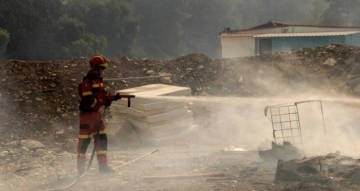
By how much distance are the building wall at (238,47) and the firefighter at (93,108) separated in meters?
23.9

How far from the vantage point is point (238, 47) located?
107 ft

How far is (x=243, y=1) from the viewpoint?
7075 centimetres

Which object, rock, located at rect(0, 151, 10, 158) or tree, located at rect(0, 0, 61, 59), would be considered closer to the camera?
rock, located at rect(0, 151, 10, 158)

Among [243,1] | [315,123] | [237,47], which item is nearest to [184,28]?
[243,1]

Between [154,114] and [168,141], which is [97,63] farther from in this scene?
[168,141]

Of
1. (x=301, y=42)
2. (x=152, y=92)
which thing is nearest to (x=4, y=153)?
(x=152, y=92)

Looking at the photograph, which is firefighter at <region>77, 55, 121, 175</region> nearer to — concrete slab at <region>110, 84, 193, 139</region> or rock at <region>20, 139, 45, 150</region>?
concrete slab at <region>110, 84, 193, 139</region>

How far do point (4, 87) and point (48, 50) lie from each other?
27.2 metres

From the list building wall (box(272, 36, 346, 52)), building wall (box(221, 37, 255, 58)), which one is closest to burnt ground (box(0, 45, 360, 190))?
building wall (box(272, 36, 346, 52))

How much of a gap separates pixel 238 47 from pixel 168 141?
73.3 feet

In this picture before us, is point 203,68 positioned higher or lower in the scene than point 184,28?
lower

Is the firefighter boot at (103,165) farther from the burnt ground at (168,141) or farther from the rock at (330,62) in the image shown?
the rock at (330,62)

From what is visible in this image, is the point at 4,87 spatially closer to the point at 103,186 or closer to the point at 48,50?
the point at 103,186

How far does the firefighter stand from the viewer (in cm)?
843
